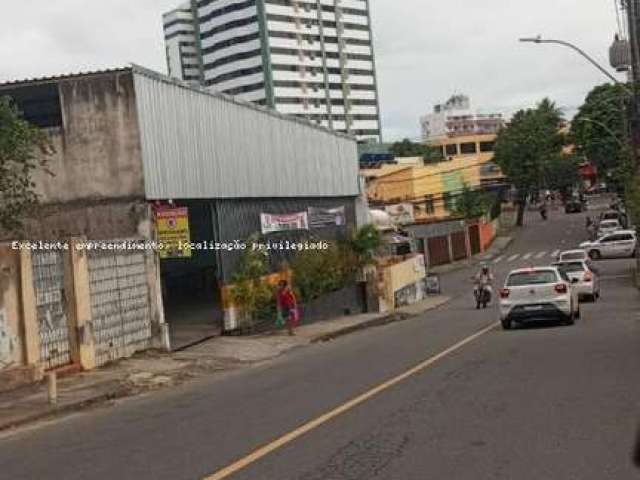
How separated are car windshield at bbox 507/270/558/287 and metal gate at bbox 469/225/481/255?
4911 centimetres

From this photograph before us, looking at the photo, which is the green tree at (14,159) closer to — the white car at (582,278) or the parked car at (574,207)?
the white car at (582,278)

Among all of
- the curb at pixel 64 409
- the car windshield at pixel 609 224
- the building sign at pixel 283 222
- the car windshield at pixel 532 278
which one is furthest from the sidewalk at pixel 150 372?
the car windshield at pixel 609 224

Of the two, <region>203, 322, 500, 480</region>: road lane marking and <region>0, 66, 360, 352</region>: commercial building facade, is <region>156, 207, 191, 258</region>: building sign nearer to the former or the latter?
<region>0, 66, 360, 352</region>: commercial building facade

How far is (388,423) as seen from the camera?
9773 mm

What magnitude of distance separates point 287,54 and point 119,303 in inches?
5165

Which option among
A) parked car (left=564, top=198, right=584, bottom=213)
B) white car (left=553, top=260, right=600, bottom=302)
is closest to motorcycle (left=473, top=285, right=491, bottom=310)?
white car (left=553, top=260, right=600, bottom=302)

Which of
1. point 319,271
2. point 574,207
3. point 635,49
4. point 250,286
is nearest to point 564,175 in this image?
point 574,207

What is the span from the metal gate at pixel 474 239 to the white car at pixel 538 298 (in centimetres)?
4926

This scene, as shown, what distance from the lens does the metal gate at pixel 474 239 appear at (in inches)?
2817

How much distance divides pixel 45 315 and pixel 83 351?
4.08ft

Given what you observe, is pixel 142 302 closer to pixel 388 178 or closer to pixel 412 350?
pixel 412 350

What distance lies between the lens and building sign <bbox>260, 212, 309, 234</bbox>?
28766 mm

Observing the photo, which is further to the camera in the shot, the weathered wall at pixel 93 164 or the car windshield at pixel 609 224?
the car windshield at pixel 609 224

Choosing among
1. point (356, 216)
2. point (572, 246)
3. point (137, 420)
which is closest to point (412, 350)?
point (137, 420)
